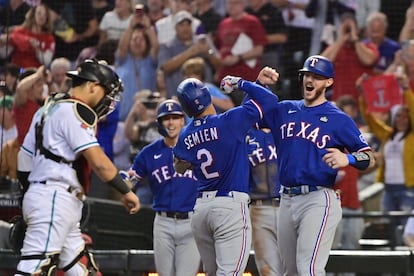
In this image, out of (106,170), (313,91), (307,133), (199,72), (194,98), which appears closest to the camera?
(106,170)

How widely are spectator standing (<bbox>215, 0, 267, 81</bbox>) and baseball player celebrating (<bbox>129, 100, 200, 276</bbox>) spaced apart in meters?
3.62

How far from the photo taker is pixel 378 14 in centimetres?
1311

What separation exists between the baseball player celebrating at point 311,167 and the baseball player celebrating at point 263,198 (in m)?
1.32

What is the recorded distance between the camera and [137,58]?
44.0 ft

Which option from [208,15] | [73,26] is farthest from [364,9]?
[73,26]

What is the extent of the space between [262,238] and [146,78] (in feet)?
15.2

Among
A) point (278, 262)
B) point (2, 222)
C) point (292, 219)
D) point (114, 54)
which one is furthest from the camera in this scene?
point (114, 54)

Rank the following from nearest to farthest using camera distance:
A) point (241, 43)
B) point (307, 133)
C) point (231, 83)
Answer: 1. point (307, 133)
2. point (231, 83)
3. point (241, 43)

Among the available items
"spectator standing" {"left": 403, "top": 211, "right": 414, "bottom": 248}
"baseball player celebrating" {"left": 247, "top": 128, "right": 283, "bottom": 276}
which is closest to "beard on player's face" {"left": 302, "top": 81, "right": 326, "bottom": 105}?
"baseball player celebrating" {"left": 247, "top": 128, "right": 283, "bottom": 276}

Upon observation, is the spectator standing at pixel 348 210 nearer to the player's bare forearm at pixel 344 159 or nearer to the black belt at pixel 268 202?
the black belt at pixel 268 202

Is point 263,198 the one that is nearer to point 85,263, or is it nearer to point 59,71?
point 85,263

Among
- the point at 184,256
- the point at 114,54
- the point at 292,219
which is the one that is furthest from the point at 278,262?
the point at 114,54

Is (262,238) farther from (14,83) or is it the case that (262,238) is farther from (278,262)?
(14,83)

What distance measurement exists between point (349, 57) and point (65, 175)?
6.69 m
